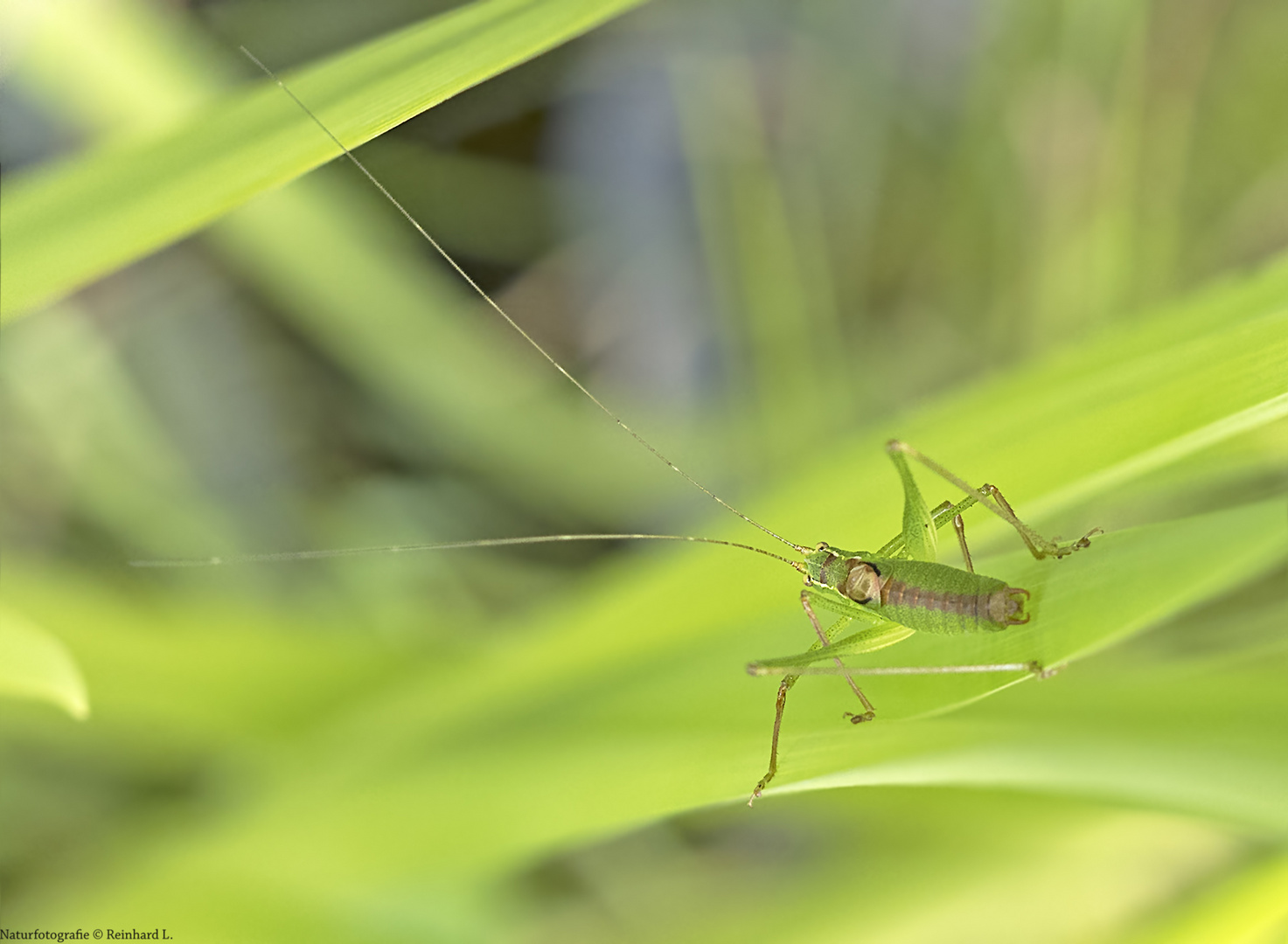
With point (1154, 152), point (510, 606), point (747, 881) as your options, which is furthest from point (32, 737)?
point (1154, 152)

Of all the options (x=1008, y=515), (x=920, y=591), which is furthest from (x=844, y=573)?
(x=1008, y=515)

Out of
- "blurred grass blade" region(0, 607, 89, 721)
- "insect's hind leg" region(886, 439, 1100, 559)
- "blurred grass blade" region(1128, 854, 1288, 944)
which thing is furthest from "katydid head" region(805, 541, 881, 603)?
"blurred grass blade" region(0, 607, 89, 721)

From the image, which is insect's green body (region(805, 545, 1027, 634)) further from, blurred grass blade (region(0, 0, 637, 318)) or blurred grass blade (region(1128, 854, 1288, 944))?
blurred grass blade (region(0, 0, 637, 318))

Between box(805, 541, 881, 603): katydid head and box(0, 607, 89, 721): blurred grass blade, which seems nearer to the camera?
box(0, 607, 89, 721): blurred grass blade

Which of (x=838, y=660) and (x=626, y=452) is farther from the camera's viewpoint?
(x=626, y=452)

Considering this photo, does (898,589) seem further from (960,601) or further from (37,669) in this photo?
(37,669)

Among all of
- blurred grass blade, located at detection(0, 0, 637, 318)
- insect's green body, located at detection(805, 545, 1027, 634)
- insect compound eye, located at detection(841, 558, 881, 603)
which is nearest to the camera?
blurred grass blade, located at detection(0, 0, 637, 318)
